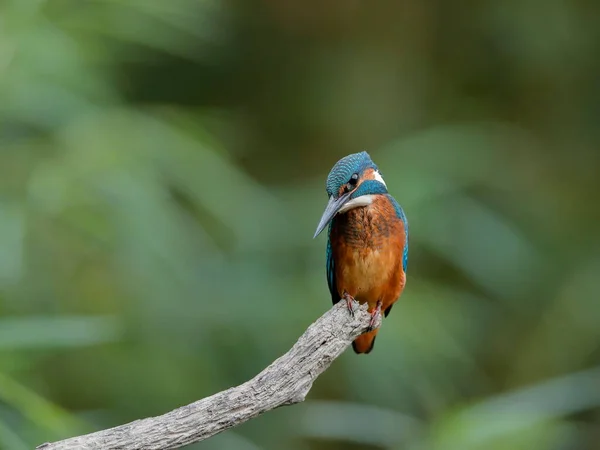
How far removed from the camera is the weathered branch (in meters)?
1.72

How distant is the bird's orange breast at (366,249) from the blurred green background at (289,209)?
84cm

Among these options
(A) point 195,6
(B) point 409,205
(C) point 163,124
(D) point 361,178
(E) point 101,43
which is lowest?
(D) point 361,178

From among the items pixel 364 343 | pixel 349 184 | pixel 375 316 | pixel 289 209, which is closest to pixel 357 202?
pixel 349 184

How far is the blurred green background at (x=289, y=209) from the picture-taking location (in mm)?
3789

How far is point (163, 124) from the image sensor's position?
4.26m

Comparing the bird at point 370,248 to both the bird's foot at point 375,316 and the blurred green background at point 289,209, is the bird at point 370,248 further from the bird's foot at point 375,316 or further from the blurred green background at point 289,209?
the blurred green background at point 289,209

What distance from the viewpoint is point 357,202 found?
96.9 inches

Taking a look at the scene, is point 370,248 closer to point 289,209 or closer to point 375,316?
point 375,316

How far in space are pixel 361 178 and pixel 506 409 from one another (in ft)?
5.61

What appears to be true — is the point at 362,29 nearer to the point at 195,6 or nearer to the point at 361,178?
the point at 195,6

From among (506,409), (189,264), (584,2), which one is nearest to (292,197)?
(189,264)

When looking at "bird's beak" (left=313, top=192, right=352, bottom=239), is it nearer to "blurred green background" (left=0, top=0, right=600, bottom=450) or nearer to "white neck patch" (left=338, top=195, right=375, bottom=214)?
"white neck patch" (left=338, top=195, right=375, bottom=214)

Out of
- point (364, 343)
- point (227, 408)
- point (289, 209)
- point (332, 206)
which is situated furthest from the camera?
point (289, 209)

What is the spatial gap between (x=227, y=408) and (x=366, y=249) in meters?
0.99
